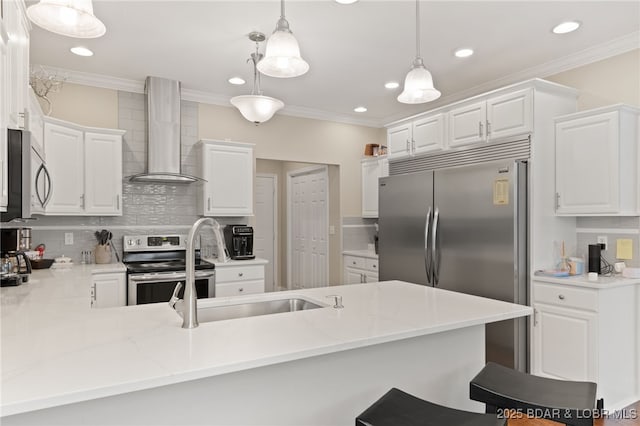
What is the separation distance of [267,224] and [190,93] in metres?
2.94

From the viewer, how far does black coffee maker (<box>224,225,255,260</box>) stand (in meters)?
4.45

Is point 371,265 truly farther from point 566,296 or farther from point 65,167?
point 65,167

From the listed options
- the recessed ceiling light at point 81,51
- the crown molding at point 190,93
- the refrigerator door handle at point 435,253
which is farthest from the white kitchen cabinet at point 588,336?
the recessed ceiling light at point 81,51

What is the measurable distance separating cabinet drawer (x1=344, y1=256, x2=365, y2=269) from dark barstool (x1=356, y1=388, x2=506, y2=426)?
3689 millimetres

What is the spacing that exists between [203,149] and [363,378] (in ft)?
10.8

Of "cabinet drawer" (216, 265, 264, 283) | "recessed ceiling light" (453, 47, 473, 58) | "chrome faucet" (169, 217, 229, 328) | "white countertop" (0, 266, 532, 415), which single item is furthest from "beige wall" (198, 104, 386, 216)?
"chrome faucet" (169, 217, 229, 328)

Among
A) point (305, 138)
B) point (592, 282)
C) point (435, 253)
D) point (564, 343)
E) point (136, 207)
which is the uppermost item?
point (305, 138)

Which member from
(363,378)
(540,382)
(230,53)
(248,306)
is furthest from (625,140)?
(230,53)

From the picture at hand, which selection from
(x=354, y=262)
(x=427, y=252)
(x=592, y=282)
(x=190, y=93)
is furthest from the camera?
(x=354, y=262)

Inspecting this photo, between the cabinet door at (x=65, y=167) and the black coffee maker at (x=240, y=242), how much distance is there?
4.69 ft

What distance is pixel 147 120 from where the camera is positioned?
13.9ft

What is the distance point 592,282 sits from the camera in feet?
9.27

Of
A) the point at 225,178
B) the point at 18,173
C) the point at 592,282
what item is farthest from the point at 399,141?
the point at 18,173

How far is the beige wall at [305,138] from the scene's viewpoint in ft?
15.8
